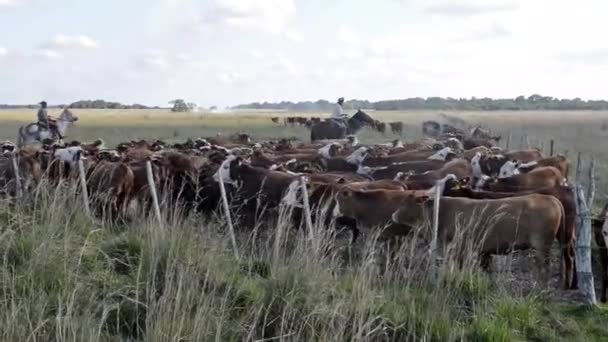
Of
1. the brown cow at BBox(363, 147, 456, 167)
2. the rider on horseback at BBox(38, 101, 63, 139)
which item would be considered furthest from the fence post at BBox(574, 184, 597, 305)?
the rider on horseback at BBox(38, 101, 63, 139)

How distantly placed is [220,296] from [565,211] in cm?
629

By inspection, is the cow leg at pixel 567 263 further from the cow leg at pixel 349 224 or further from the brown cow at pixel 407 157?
the brown cow at pixel 407 157

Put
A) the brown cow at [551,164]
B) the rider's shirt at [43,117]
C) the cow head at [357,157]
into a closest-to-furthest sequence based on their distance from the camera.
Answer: the brown cow at [551,164] < the cow head at [357,157] < the rider's shirt at [43,117]

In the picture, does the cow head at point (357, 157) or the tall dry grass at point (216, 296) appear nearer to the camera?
the tall dry grass at point (216, 296)

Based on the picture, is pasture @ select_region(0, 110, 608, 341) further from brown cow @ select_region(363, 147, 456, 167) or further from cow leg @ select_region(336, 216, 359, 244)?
brown cow @ select_region(363, 147, 456, 167)

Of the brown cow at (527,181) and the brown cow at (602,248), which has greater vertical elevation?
the brown cow at (527,181)

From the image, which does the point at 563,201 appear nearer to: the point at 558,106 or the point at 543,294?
the point at 543,294

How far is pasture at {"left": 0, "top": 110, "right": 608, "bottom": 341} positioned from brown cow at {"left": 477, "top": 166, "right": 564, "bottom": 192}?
174 inches

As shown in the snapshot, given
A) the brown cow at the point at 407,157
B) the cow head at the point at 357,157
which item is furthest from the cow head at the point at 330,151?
the brown cow at the point at 407,157

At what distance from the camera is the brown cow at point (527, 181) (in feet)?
39.7

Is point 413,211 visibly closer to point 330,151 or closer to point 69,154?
point 69,154

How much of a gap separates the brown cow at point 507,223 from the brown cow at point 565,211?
1.43ft

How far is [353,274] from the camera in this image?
665 cm

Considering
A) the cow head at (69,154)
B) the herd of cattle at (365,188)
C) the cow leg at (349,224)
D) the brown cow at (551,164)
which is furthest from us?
the cow head at (69,154)
